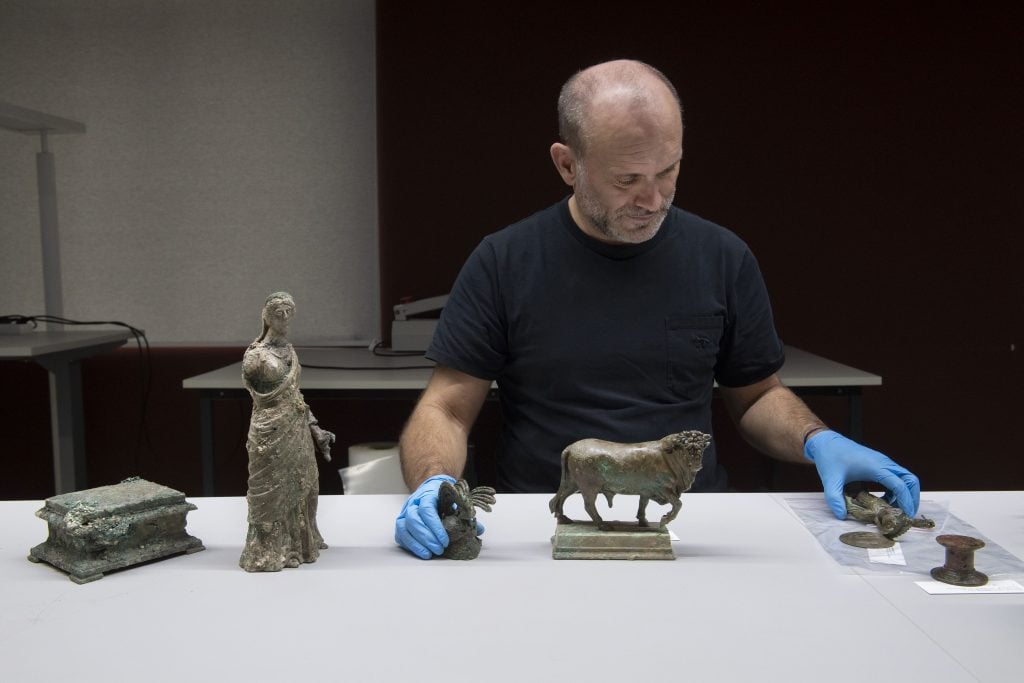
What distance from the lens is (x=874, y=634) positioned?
0.99 meters

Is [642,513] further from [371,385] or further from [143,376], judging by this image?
[143,376]

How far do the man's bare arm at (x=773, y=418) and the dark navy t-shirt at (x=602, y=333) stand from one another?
0.05 meters

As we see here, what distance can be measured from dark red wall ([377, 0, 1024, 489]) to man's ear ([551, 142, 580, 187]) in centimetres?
176

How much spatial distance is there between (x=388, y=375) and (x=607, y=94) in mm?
1490

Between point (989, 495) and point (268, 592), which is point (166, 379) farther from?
point (989, 495)

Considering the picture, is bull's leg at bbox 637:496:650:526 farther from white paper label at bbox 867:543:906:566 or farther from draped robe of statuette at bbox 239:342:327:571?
draped robe of statuette at bbox 239:342:327:571

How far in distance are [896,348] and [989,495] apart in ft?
7.49

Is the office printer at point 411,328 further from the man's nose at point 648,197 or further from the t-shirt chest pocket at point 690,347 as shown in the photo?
the man's nose at point 648,197

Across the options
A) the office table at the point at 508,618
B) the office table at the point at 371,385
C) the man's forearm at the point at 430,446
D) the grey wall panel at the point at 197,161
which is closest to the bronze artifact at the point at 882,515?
the office table at the point at 508,618

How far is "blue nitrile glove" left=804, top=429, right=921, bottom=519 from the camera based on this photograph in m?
1.45

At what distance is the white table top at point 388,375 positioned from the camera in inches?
111

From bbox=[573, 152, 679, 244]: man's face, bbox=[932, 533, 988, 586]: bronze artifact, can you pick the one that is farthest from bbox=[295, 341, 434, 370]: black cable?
bbox=[932, 533, 988, 586]: bronze artifact

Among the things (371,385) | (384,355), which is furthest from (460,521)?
(384,355)

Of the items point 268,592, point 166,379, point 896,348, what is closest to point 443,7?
point 166,379
